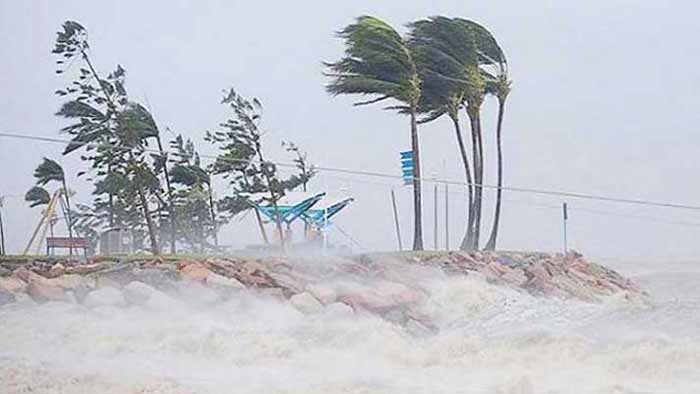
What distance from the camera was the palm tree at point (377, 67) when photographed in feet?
32.1

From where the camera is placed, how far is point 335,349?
280 inches

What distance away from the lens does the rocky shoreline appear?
7328 mm

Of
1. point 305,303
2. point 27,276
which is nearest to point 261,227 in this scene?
point 305,303

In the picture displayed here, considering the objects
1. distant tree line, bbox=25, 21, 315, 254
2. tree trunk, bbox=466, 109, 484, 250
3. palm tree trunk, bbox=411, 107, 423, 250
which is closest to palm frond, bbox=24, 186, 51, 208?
distant tree line, bbox=25, 21, 315, 254

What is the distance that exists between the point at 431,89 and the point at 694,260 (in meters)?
3.15

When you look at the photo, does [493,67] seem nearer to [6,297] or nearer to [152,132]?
[152,132]

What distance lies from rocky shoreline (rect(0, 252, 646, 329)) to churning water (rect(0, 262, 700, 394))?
10 centimetres

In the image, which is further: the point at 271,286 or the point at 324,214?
the point at 324,214

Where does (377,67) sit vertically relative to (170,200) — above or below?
above

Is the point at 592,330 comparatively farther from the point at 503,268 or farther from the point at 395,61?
the point at 395,61

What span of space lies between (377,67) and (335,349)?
12.0 ft

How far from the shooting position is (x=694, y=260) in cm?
835

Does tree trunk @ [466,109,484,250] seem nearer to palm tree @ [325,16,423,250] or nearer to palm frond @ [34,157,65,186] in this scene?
palm tree @ [325,16,423,250]

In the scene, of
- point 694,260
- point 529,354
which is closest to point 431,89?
point 694,260
